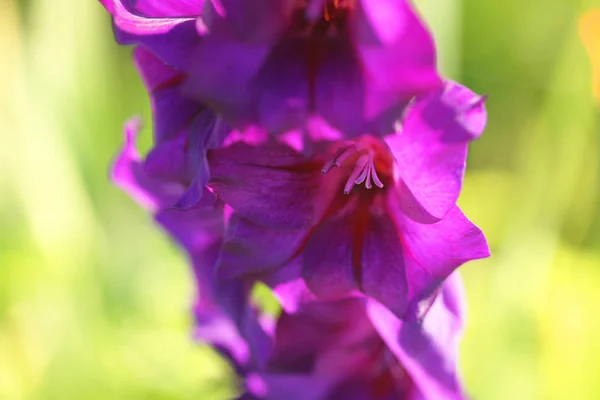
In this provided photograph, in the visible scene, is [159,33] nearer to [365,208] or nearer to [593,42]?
[365,208]

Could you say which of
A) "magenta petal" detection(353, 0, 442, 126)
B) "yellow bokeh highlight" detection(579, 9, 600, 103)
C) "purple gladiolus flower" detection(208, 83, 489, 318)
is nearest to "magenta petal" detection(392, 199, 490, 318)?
"purple gladiolus flower" detection(208, 83, 489, 318)

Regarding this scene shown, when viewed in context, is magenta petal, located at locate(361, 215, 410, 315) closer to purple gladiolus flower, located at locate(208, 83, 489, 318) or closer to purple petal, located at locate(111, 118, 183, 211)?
purple gladiolus flower, located at locate(208, 83, 489, 318)

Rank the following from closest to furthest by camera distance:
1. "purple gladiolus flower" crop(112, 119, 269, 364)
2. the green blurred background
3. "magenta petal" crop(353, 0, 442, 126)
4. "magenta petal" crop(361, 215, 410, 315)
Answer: "magenta petal" crop(353, 0, 442, 126) → "magenta petal" crop(361, 215, 410, 315) → "purple gladiolus flower" crop(112, 119, 269, 364) → the green blurred background

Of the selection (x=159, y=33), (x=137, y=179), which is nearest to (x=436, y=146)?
(x=159, y=33)

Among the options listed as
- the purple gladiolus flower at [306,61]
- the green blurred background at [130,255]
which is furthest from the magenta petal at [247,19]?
the green blurred background at [130,255]

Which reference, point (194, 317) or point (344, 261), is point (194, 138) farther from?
point (194, 317)
